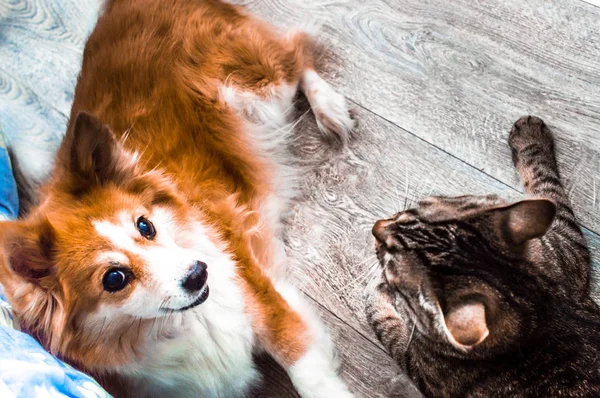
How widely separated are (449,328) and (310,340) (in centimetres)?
68

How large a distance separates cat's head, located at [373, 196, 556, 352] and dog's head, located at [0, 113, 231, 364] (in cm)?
62

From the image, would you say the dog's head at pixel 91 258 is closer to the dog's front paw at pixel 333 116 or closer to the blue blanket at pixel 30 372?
the blue blanket at pixel 30 372

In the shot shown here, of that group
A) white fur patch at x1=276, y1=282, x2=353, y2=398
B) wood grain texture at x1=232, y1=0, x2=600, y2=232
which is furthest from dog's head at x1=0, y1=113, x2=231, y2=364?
wood grain texture at x1=232, y1=0, x2=600, y2=232

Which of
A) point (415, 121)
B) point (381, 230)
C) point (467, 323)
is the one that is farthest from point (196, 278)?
point (415, 121)

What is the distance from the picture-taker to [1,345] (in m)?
1.20

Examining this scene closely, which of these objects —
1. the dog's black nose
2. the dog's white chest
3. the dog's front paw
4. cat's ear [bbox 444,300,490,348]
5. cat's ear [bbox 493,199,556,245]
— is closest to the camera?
cat's ear [bbox 444,300,490,348]

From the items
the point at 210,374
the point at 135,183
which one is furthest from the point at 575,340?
the point at 135,183

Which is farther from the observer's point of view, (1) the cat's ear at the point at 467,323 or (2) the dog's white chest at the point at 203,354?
(2) the dog's white chest at the point at 203,354

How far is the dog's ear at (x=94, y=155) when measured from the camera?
1.31m

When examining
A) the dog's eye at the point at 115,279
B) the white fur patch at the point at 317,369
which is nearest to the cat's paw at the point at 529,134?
the white fur patch at the point at 317,369

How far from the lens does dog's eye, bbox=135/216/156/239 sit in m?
1.42

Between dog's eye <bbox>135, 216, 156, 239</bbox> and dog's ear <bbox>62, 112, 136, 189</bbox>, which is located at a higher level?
dog's ear <bbox>62, 112, 136, 189</bbox>

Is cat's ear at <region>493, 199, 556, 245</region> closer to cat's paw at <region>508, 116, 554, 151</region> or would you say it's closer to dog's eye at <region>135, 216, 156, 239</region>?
cat's paw at <region>508, 116, 554, 151</region>

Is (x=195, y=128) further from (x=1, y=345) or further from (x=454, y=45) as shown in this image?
(x=454, y=45)
